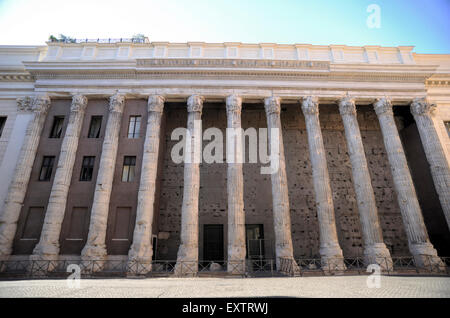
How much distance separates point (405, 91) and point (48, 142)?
913 inches

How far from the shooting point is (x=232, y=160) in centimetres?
1388

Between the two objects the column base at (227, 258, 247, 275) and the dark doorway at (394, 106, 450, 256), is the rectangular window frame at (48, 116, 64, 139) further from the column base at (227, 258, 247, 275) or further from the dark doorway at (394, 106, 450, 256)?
the dark doorway at (394, 106, 450, 256)

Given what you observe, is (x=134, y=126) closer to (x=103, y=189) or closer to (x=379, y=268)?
(x=103, y=189)

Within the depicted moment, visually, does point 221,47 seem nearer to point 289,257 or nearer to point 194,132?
point 194,132

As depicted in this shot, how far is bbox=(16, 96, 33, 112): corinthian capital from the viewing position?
1556 cm

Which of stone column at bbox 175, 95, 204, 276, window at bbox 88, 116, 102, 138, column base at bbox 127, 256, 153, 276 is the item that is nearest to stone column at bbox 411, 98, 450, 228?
stone column at bbox 175, 95, 204, 276

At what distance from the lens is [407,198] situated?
1337 cm

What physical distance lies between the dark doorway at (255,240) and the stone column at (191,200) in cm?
478

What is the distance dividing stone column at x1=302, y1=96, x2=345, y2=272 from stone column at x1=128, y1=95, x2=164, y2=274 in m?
9.03

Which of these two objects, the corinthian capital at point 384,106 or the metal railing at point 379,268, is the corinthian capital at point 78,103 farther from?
the corinthian capital at point 384,106

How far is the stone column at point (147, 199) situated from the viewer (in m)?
12.0

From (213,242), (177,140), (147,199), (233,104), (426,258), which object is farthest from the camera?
(177,140)

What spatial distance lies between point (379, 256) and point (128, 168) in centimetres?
1456

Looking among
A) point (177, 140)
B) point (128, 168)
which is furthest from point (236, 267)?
point (177, 140)
